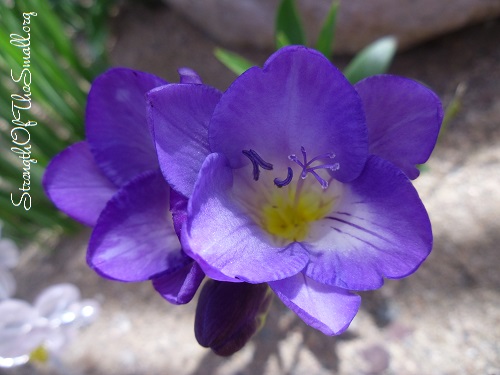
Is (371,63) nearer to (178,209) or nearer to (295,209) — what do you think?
(295,209)

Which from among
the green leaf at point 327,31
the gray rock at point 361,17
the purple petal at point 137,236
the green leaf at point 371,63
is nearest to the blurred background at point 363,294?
the gray rock at point 361,17

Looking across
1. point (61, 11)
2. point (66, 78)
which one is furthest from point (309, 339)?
point (61, 11)

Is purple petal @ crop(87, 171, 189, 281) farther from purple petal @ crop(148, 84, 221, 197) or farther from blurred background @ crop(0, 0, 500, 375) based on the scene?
blurred background @ crop(0, 0, 500, 375)

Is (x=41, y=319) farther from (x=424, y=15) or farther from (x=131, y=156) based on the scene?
(x=424, y=15)

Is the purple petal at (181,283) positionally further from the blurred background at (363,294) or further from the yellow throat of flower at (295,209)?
the blurred background at (363,294)

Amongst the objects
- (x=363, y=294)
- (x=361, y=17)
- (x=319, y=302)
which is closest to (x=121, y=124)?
(x=319, y=302)

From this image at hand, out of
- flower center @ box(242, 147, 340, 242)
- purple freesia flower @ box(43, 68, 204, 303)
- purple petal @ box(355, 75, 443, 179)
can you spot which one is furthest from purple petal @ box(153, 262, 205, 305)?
purple petal @ box(355, 75, 443, 179)
